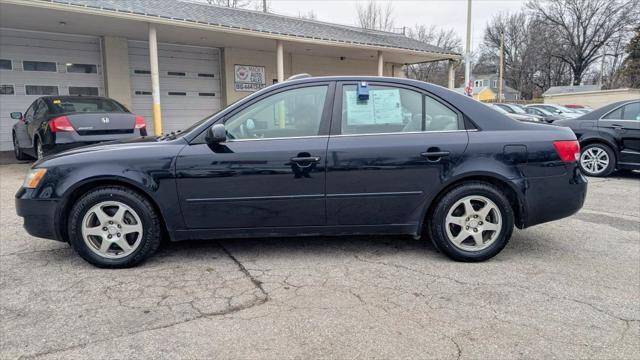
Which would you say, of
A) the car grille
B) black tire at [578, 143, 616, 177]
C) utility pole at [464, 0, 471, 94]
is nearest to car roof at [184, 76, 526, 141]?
the car grille

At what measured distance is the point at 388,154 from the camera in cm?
364

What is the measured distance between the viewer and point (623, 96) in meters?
32.2

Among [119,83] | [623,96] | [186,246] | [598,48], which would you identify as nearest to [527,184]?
[186,246]

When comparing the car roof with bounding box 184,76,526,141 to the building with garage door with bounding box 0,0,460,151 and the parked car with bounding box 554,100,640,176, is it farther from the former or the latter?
the building with garage door with bounding box 0,0,460,151

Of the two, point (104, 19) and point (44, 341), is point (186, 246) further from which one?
point (104, 19)

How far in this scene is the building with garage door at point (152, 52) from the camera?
37.9 ft

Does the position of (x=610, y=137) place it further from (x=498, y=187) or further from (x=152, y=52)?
(x=152, y=52)

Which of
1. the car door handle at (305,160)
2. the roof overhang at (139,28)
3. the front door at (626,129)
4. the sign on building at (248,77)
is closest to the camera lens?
the car door handle at (305,160)

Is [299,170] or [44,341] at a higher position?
[299,170]

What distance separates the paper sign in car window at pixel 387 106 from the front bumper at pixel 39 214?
2778 mm

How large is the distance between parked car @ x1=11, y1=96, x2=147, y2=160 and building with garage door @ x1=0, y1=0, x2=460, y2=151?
9.77 ft

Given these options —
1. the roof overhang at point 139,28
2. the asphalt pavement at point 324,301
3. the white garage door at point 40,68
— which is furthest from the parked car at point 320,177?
the white garage door at point 40,68

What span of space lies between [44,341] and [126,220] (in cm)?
126

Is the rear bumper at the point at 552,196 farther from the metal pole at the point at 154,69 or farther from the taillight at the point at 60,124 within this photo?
the metal pole at the point at 154,69
